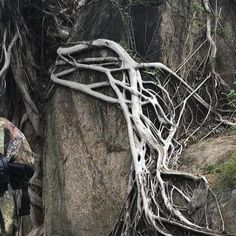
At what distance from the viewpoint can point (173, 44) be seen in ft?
15.9

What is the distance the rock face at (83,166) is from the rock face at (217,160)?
1.74 ft

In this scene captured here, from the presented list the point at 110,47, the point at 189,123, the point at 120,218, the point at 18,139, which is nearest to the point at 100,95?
the point at 110,47

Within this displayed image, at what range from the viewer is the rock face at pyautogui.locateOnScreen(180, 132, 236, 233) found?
132 inches

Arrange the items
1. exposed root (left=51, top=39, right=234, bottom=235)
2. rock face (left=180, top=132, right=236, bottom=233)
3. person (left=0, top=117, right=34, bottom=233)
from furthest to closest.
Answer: exposed root (left=51, top=39, right=234, bottom=235) → rock face (left=180, top=132, right=236, bottom=233) → person (left=0, top=117, right=34, bottom=233)

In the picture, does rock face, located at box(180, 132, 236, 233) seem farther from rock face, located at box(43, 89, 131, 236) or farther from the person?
the person

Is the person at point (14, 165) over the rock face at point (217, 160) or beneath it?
over

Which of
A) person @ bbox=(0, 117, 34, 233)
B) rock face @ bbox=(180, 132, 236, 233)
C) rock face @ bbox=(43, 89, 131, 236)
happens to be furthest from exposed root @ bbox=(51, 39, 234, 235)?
person @ bbox=(0, 117, 34, 233)

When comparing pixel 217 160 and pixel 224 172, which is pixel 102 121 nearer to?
pixel 217 160

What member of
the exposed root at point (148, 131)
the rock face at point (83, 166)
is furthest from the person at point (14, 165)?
the rock face at point (83, 166)

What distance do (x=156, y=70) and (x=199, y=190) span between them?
133cm

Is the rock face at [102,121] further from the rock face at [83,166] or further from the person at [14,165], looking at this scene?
the person at [14,165]

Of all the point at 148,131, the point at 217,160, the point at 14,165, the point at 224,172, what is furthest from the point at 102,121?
the point at 14,165

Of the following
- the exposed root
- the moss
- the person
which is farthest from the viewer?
the exposed root

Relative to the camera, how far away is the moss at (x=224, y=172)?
3.49 meters
